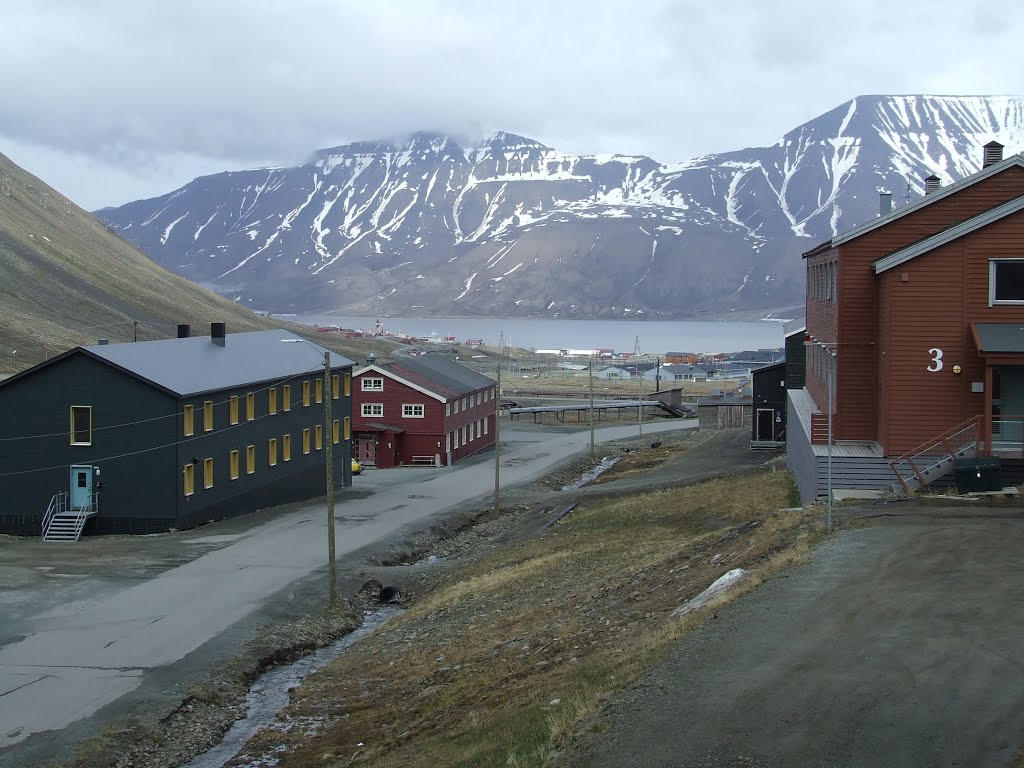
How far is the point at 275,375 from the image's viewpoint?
50.8 meters

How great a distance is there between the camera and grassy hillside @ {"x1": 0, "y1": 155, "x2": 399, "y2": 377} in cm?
12038

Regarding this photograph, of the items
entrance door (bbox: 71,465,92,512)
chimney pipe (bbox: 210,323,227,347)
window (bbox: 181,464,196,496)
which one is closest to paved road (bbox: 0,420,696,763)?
window (bbox: 181,464,196,496)

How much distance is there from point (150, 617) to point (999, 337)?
22.9 metres

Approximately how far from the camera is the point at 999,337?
29906 mm

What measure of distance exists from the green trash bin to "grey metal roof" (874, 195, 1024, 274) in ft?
18.4

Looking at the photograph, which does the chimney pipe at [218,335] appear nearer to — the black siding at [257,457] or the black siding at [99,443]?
the black siding at [257,457]

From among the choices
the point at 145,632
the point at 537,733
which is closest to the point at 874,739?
the point at 537,733

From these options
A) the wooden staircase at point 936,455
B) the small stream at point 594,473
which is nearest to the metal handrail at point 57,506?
the small stream at point 594,473

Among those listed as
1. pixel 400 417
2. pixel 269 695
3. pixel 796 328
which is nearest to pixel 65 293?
pixel 400 417

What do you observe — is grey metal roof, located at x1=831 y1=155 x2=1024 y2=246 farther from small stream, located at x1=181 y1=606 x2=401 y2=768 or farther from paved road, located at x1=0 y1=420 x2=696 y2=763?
paved road, located at x1=0 y1=420 x2=696 y2=763

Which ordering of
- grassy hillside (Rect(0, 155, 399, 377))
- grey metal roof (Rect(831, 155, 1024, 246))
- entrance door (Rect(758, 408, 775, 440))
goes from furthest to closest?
grassy hillside (Rect(0, 155, 399, 377)) → entrance door (Rect(758, 408, 775, 440)) → grey metal roof (Rect(831, 155, 1024, 246))

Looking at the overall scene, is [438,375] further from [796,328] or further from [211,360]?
[211,360]

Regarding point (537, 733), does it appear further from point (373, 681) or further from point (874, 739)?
point (373, 681)

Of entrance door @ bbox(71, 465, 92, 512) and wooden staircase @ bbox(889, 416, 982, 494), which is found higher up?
wooden staircase @ bbox(889, 416, 982, 494)
